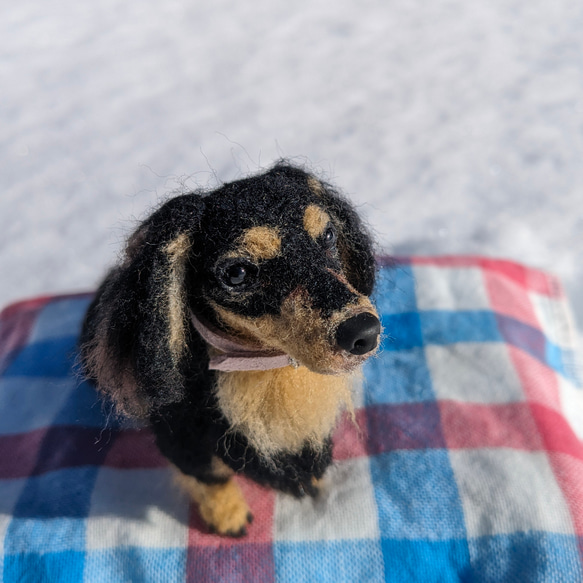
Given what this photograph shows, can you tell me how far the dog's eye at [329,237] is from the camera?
0.70 m

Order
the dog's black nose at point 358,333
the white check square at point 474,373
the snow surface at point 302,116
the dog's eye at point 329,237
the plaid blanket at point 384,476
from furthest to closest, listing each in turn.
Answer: the snow surface at point 302,116
the white check square at point 474,373
the plaid blanket at point 384,476
the dog's eye at point 329,237
the dog's black nose at point 358,333

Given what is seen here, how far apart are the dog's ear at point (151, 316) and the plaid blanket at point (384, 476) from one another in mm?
238

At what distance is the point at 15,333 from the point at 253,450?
0.79 metres

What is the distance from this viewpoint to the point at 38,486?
40.3 inches

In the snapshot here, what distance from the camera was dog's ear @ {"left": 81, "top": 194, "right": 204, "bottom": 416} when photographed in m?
0.66

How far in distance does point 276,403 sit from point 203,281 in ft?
0.61

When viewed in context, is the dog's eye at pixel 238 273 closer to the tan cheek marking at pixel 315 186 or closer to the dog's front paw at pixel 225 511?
the tan cheek marking at pixel 315 186

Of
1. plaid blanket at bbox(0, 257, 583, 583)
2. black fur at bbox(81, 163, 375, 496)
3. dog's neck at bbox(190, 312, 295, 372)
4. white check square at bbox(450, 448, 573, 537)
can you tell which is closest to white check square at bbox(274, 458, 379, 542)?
plaid blanket at bbox(0, 257, 583, 583)

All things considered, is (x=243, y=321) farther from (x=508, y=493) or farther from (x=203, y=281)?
(x=508, y=493)

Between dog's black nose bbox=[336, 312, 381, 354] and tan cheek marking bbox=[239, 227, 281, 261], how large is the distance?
0.13 meters

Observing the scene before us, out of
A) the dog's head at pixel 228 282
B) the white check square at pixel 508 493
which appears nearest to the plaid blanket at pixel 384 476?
the white check square at pixel 508 493

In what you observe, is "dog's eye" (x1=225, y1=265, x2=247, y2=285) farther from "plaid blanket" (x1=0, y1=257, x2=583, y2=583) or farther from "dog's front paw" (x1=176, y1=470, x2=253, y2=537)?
"dog's front paw" (x1=176, y1=470, x2=253, y2=537)

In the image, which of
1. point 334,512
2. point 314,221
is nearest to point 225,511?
point 334,512

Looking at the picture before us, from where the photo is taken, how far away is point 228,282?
26.2 inches
